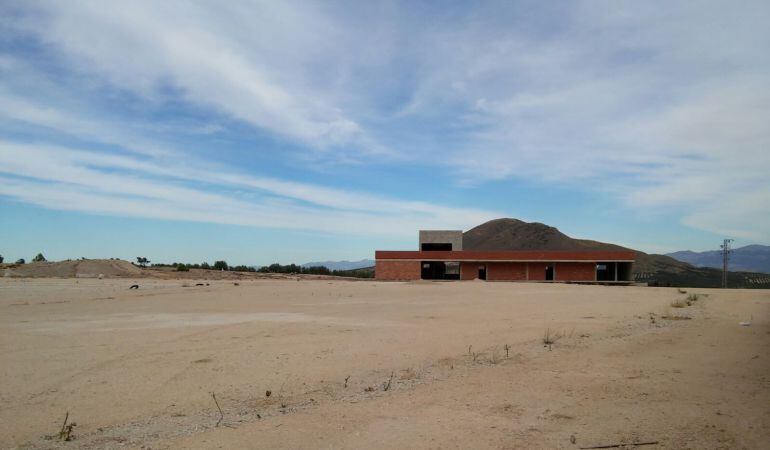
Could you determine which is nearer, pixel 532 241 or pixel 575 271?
pixel 575 271

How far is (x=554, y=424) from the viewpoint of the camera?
5.46 metres

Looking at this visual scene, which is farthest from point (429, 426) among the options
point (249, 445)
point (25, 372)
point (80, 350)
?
point (80, 350)

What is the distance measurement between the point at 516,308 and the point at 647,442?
44.4ft

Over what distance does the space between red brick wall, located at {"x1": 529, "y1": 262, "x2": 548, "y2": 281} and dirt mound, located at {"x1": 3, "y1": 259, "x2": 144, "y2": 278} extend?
3642 centimetres

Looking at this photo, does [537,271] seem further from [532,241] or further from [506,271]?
[532,241]

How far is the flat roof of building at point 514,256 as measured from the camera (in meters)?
49.5

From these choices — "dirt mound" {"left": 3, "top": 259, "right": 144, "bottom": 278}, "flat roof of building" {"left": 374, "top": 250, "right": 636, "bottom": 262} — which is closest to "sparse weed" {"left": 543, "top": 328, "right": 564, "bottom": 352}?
"flat roof of building" {"left": 374, "top": 250, "right": 636, "bottom": 262}

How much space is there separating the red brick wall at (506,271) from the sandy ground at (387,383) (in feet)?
119

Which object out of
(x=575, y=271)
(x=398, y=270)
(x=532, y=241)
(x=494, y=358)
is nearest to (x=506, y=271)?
(x=575, y=271)

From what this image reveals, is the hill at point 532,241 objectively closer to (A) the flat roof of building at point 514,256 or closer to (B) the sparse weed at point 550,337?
(A) the flat roof of building at point 514,256

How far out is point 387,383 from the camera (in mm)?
7457

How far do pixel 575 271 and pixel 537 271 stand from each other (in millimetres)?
3601

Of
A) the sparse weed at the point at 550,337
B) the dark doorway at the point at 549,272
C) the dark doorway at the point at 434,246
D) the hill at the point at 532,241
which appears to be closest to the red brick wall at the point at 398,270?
the dark doorway at the point at 434,246

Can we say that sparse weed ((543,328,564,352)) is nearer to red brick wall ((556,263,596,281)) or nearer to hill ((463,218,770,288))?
red brick wall ((556,263,596,281))
